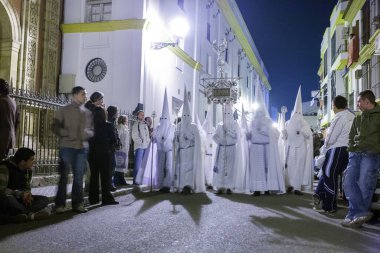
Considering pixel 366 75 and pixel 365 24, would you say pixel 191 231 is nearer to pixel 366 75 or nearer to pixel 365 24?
pixel 366 75

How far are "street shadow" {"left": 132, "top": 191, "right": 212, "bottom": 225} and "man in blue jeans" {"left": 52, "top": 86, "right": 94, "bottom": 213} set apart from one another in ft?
3.57

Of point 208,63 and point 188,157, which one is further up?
point 208,63

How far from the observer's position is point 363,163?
5.83m

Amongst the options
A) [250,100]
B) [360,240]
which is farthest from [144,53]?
[250,100]

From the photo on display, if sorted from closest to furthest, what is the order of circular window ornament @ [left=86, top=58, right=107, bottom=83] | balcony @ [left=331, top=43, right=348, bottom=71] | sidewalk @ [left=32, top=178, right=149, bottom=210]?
sidewalk @ [left=32, top=178, right=149, bottom=210] < circular window ornament @ [left=86, top=58, right=107, bottom=83] < balcony @ [left=331, top=43, right=348, bottom=71]

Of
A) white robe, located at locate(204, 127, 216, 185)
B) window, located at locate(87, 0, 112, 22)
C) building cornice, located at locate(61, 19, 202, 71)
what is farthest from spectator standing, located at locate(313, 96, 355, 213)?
window, located at locate(87, 0, 112, 22)

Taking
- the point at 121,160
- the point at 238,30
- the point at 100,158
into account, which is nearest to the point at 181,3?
the point at 121,160

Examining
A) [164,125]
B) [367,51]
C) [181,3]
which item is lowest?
[164,125]

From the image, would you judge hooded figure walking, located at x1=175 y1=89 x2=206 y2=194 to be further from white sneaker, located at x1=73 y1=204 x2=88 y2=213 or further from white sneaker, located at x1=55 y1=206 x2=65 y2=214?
white sneaker, located at x1=55 y1=206 x2=65 y2=214

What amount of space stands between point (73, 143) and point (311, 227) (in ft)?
12.1

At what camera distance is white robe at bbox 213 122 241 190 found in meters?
10.2

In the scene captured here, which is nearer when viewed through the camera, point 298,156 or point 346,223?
point 346,223

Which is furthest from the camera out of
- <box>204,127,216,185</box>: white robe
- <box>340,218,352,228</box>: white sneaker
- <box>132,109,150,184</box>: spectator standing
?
<box>204,127,216,185</box>: white robe

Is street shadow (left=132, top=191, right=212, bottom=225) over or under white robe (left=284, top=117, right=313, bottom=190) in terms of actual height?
under
